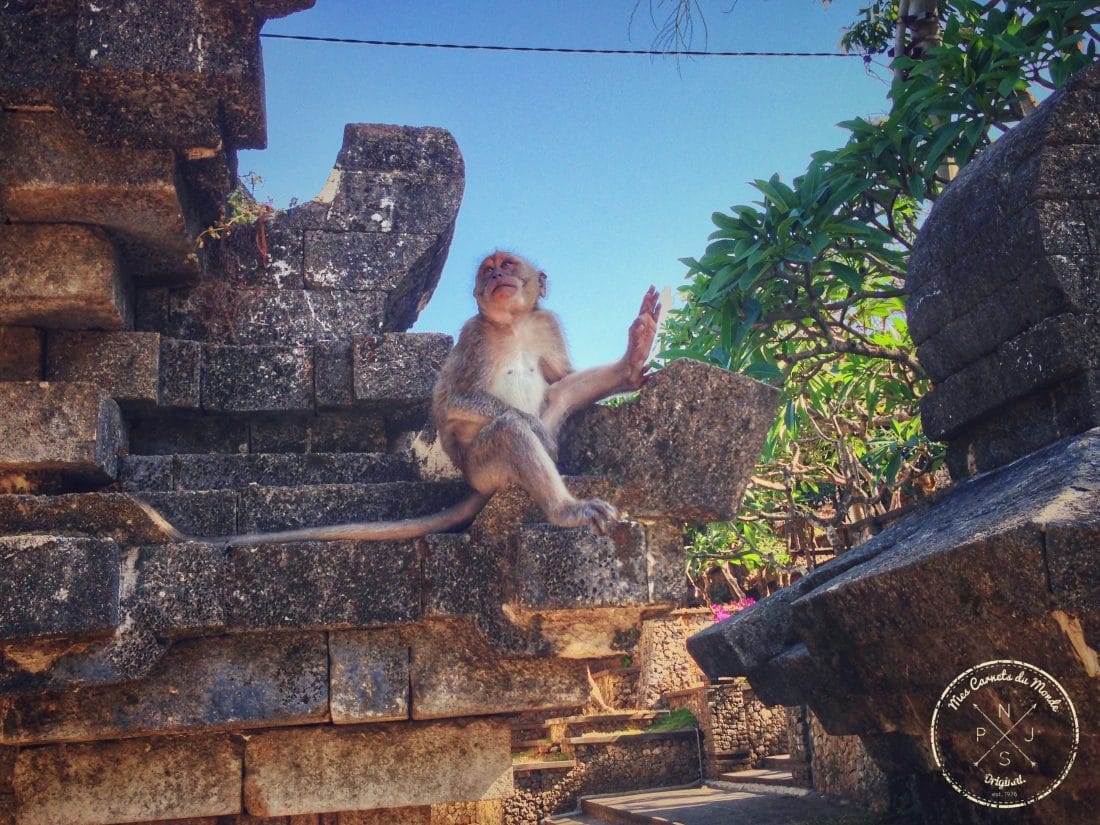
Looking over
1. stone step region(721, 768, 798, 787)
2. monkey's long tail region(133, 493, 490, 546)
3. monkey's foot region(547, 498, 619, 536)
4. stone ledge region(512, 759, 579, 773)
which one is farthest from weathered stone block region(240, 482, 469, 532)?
stone ledge region(512, 759, 579, 773)

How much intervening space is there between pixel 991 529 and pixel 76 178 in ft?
13.5

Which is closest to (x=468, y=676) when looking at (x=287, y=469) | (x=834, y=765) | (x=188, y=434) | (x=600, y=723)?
(x=287, y=469)

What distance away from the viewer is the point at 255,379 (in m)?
5.39

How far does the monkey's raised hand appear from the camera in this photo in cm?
479

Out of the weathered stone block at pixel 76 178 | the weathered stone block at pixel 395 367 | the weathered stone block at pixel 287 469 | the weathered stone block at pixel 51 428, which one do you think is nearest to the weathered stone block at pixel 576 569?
the weathered stone block at pixel 287 469

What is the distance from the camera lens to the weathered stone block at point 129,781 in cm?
442

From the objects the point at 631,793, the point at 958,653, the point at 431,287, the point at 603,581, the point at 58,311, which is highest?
the point at 431,287

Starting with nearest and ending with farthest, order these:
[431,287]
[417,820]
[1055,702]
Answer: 1. [1055,702]
2. [417,820]
3. [431,287]

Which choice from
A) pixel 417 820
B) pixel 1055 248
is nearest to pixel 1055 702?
pixel 1055 248

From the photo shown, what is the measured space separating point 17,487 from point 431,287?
2569 mm

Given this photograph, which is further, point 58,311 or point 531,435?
point 58,311

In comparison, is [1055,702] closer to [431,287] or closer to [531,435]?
[531,435]

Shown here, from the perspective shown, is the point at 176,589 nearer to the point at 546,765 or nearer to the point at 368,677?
the point at 368,677

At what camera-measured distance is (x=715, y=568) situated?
23641 millimetres
